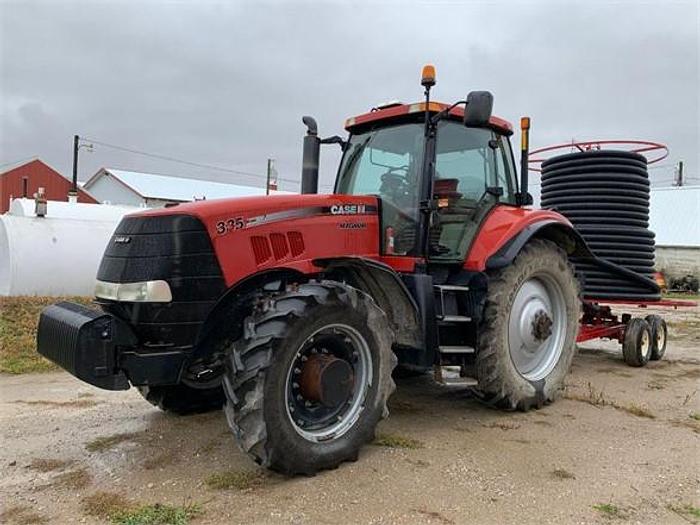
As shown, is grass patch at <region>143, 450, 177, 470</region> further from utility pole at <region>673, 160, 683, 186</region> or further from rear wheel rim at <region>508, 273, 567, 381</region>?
utility pole at <region>673, 160, 683, 186</region>

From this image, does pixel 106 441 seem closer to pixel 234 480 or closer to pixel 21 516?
pixel 21 516

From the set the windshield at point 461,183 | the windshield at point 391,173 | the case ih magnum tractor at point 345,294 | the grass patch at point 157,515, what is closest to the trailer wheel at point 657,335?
the case ih magnum tractor at point 345,294

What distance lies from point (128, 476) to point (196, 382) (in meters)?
0.91

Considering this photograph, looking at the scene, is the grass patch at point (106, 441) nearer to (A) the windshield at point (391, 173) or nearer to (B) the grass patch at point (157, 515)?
(B) the grass patch at point (157, 515)

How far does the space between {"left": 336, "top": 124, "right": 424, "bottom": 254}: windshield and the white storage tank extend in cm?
794

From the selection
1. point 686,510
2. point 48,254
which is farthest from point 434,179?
point 48,254

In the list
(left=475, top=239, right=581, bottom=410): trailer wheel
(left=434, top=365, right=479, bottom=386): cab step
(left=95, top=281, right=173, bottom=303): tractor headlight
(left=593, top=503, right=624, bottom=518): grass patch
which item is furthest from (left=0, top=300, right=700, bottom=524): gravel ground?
(left=95, top=281, right=173, bottom=303): tractor headlight

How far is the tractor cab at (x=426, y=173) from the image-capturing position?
466 cm

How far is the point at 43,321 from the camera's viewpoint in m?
3.72

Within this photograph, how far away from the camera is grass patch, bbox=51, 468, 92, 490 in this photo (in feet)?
11.3

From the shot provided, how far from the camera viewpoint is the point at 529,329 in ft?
16.5

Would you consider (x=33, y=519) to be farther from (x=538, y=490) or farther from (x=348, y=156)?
(x=348, y=156)

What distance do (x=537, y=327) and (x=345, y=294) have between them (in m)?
2.13

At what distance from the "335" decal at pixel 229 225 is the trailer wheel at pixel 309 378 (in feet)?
1.60
